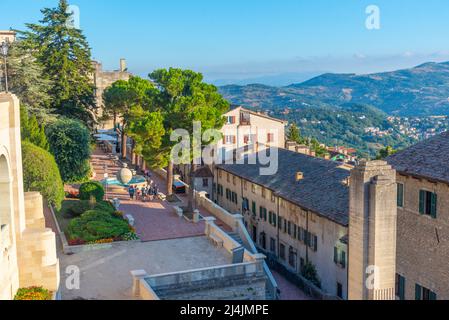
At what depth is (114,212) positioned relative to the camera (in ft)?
105

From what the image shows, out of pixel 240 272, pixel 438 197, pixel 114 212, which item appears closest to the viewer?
pixel 438 197

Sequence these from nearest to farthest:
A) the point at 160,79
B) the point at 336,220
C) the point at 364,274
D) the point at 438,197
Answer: the point at 364,274 < the point at 438,197 < the point at 336,220 < the point at 160,79

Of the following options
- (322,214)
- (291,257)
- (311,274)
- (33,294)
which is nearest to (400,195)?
(322,214)

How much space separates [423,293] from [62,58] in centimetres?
3969

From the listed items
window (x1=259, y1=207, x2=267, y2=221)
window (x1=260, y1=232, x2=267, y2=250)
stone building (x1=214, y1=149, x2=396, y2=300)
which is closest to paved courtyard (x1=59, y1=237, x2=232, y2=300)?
stone building (x1=214, y1=149, x2=396, y2=300)

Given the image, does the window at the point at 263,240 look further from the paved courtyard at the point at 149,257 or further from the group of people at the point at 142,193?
the group of people at the point at 142,193

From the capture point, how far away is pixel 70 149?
37.1 m

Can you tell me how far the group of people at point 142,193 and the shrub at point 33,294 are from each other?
20463 millimetres

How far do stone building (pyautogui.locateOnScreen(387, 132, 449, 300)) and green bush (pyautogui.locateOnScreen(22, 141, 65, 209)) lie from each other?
17491 mm

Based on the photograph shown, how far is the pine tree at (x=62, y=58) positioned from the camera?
4872 centimetres
